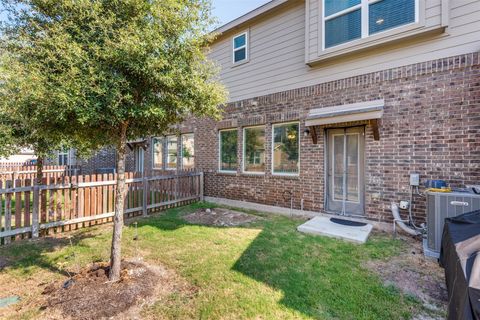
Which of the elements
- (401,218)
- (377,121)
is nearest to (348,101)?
(377,121)

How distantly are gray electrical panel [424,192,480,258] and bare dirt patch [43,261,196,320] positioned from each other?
Answer: 394cm

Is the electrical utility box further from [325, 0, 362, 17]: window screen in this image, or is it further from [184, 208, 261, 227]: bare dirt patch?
[325, 0, 362, 17]: window screen

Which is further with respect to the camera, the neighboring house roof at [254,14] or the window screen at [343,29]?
the neighboring house roof at [254,14]

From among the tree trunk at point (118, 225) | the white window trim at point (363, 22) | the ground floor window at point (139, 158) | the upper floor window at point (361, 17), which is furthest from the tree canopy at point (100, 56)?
the ground floor window at point (139, 158)

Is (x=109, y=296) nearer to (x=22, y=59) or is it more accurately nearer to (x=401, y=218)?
(x=22, y=59)

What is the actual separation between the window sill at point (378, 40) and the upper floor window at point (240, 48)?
2.70 m

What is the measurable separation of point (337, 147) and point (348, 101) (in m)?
1.19

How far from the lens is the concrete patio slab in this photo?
4.77m

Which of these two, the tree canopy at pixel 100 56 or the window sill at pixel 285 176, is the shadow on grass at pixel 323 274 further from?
the tree canopy at pixel 100 56

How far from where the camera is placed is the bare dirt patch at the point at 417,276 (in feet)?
9.50

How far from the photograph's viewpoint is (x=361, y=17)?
5.54m

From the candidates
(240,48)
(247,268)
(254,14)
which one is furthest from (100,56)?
(240,48)

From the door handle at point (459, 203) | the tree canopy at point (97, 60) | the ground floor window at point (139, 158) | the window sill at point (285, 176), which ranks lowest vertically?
the door handle at point (459, 203)

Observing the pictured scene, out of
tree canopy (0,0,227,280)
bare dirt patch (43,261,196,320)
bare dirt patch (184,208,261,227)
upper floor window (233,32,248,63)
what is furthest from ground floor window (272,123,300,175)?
bare dirt patch (43,261,196,320)
